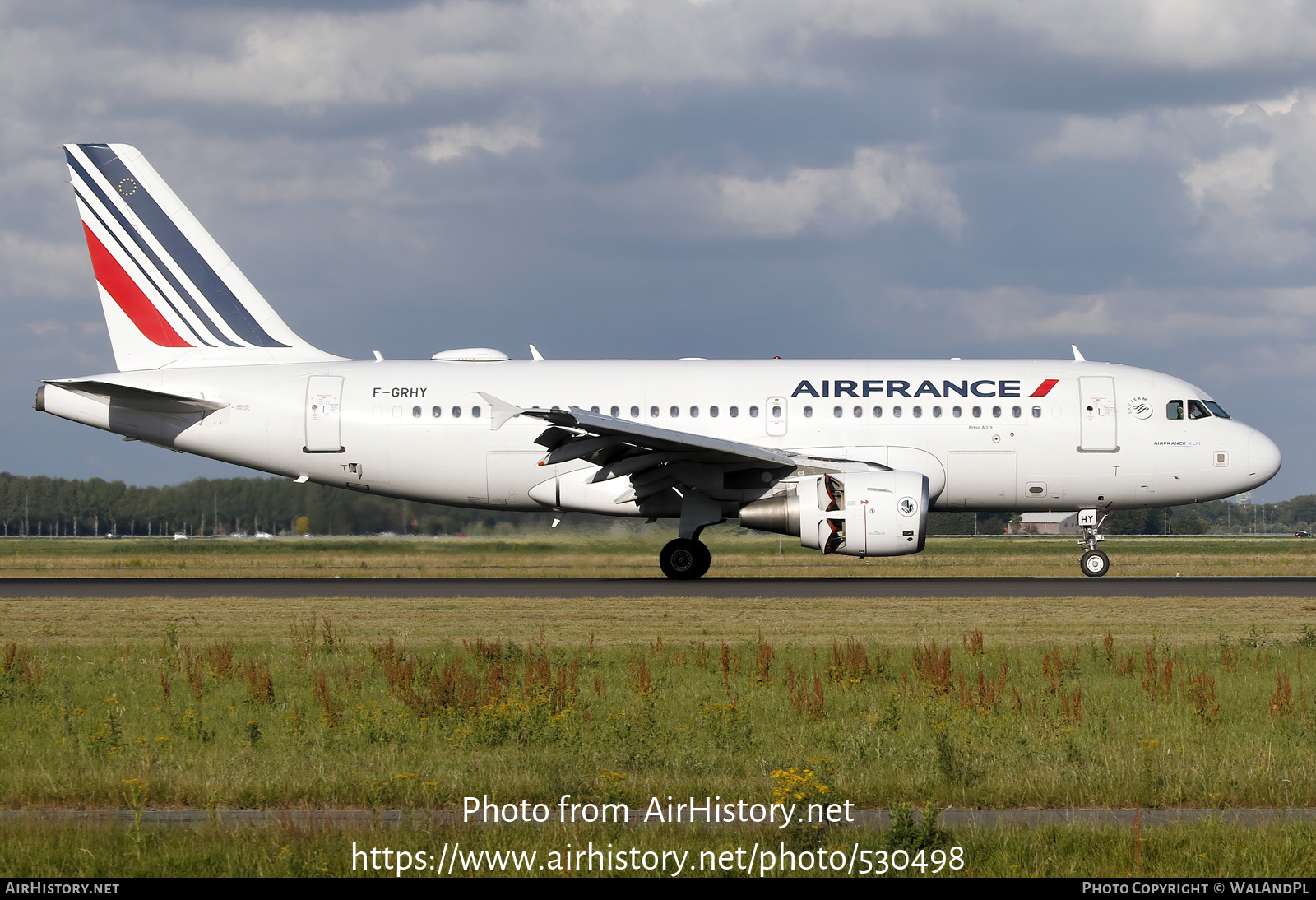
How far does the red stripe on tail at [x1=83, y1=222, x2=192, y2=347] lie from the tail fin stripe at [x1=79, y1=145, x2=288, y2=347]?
1018 millimetres

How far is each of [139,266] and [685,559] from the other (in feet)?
44.3

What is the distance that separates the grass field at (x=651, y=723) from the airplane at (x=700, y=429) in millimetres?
6626

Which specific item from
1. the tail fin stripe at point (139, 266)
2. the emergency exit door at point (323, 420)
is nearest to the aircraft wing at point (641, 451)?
the emergency exit door at point (323, 420)

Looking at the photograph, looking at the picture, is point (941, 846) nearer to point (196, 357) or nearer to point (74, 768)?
point (74, 768)

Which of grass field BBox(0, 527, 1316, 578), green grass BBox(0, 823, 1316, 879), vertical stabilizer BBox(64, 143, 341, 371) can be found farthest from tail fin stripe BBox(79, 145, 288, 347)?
green grass BBox(0, 823, 1316, 879)

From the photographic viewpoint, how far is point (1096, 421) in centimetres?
2462

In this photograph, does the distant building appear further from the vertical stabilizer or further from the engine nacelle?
the vertical stabilizer

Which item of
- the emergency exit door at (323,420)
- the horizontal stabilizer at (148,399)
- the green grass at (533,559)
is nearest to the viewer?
the horizontal stabilizer at (148,399)

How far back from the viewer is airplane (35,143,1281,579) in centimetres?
2431

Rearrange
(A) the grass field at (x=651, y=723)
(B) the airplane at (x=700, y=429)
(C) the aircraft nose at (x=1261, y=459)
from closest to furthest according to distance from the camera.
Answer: (A) the grass field at (x=651, y=723)
(B) the airplane at (x=700, y=429)
(C) the aircraft nose at (x=1261, y=459)

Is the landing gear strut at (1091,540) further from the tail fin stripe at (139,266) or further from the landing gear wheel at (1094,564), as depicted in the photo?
the tail fin stripe at (139,266)

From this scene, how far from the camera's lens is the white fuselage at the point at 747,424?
80.2 feet

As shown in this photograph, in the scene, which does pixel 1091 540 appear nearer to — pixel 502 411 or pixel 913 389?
pixel 913 389

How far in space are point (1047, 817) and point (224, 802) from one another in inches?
193
